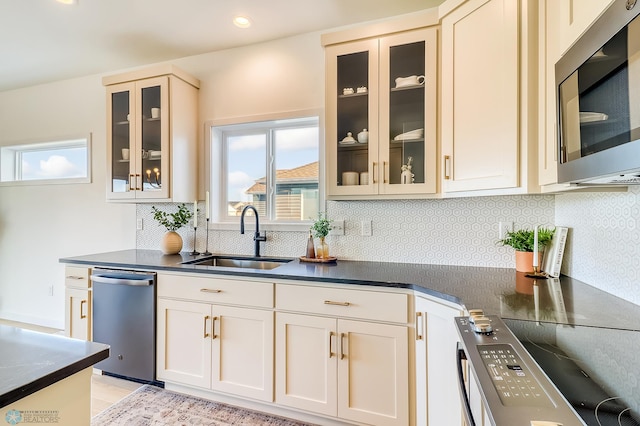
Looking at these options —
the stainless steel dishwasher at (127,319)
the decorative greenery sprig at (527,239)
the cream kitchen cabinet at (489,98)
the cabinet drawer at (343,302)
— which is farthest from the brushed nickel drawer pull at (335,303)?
the stainless steel dishwasher at (127,319)

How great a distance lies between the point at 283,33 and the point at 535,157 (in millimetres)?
2030

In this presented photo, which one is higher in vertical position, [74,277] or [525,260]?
[525,260]

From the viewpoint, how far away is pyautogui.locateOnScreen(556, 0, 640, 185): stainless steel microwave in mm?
724

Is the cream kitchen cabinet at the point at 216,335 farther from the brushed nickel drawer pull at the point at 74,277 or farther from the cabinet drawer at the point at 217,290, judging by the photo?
the brushed nickel drawer pull at the point at 74,277

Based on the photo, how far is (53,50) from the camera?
9.12ft

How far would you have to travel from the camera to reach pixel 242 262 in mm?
2621

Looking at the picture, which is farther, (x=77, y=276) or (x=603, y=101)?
(x=77, y=276)

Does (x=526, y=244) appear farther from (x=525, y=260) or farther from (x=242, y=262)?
(x=242, y=262)

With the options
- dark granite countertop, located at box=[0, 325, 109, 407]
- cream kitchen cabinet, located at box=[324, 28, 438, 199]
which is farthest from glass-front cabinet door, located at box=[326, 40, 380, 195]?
dark granite countertop, located at box=[0, 325, 109, 407]

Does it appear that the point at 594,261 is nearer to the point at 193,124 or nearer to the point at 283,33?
the point at 283,33

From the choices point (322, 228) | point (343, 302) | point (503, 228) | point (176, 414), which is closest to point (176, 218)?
point (322, 228)

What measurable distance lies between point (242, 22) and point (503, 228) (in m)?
2.35

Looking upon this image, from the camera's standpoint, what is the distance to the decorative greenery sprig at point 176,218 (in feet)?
9.07

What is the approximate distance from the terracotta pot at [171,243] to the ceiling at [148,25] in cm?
163
